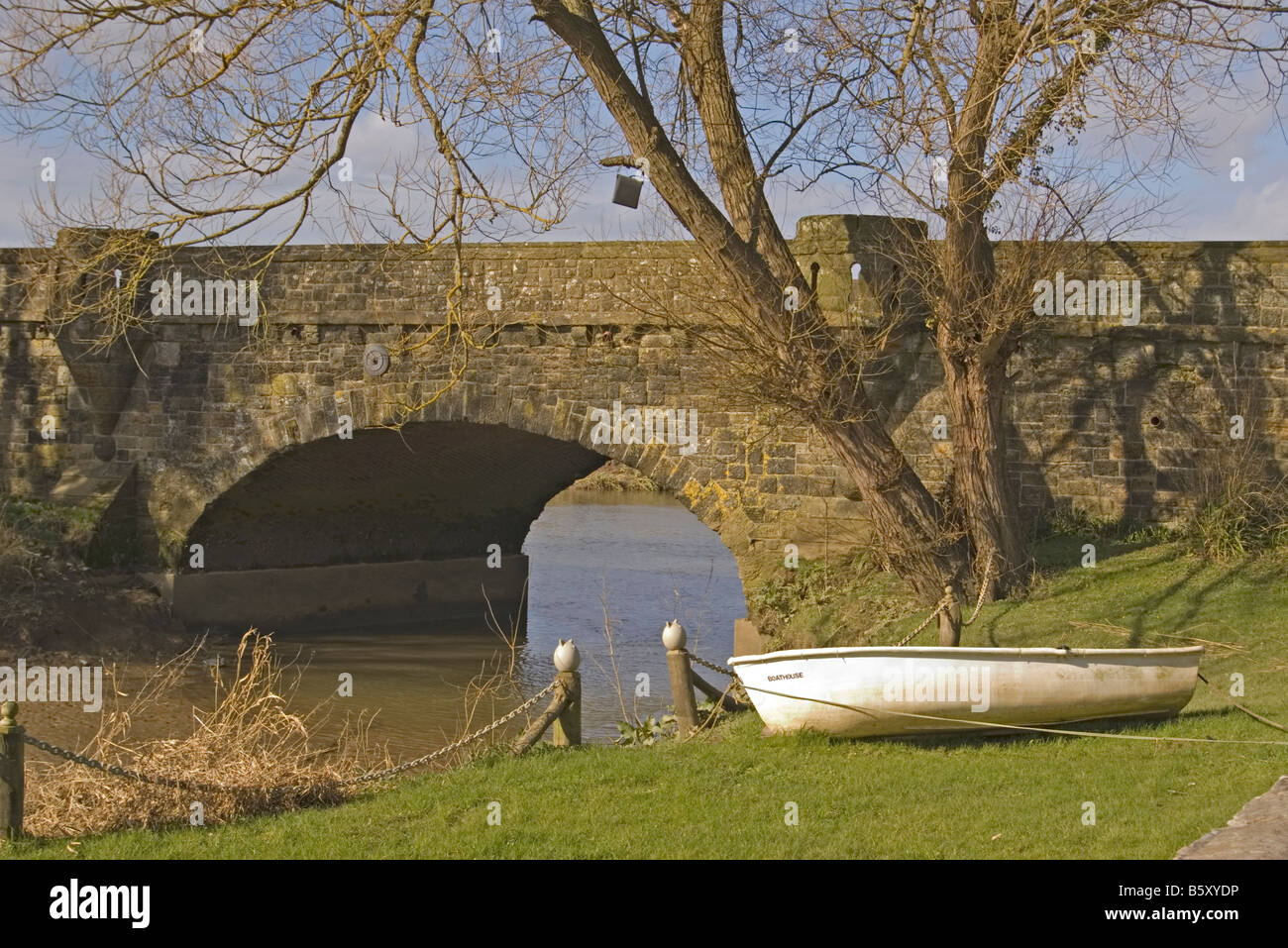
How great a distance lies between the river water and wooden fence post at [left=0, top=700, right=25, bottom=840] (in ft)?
12.7

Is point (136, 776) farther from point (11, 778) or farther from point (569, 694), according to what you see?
point (569, 694)

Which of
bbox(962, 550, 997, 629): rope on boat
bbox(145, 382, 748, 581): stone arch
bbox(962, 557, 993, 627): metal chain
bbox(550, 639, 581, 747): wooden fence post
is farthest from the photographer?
bbox(145, 382, 748, 581): stone arch

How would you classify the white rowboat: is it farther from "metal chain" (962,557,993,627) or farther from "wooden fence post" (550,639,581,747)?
"metal chain" (962,557,993,627)

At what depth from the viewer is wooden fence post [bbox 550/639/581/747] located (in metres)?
8.97

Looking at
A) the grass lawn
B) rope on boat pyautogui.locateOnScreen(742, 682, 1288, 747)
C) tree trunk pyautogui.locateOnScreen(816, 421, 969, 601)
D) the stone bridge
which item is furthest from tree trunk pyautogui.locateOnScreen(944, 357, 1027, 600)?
rope on boat pyautogui.locateOnScreen(742, 682, 1288, 747)

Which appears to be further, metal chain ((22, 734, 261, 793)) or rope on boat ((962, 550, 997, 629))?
rope on boat ((962, 550, 997, 629))

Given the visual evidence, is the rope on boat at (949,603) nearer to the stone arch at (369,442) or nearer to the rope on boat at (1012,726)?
the rope on boat at (1012,726)

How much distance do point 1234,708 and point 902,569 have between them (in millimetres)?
3871

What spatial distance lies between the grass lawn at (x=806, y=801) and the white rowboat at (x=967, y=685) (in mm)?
140

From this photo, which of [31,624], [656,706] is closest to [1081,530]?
[656,706]

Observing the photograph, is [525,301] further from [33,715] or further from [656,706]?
[33,715]

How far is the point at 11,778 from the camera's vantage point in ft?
21.8

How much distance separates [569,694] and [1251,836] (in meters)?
4.73
